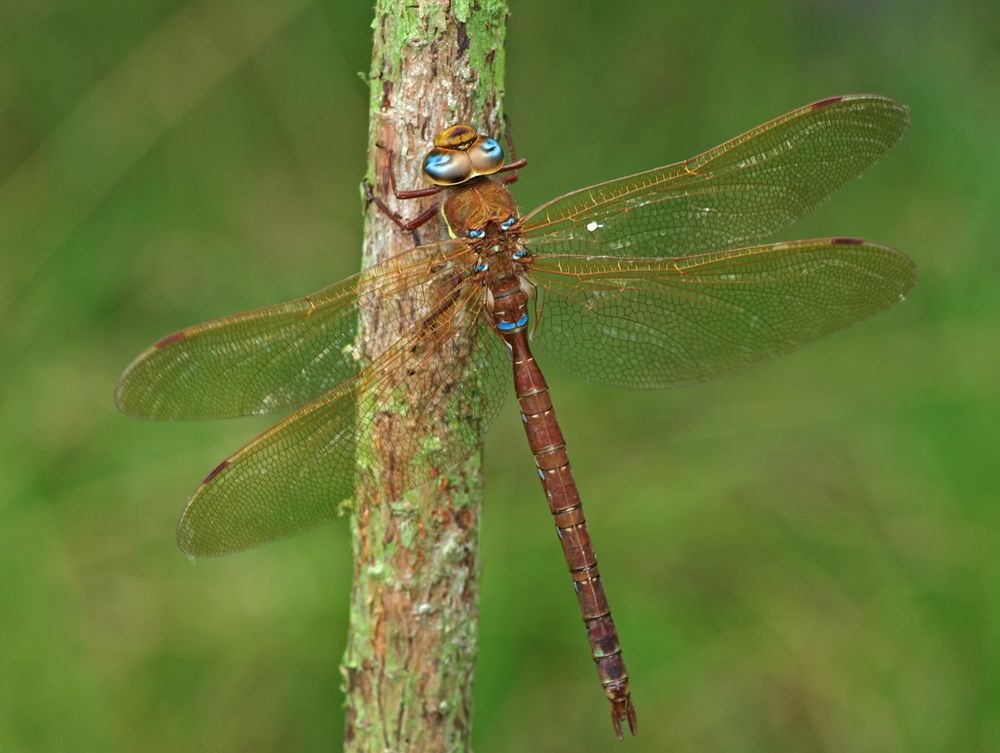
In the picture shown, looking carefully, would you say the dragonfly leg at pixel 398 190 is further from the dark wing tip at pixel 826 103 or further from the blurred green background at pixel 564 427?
the blurred green background at pixel 564 427

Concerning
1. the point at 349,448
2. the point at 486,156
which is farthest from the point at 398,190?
the point at 349,448

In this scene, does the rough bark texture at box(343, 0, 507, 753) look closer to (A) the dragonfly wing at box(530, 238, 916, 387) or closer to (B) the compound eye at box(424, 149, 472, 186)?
(B) the compound eye at box(424, 149, 472, 186)

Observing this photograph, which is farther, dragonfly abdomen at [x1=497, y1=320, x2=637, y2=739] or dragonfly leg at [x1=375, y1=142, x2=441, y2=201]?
dragonfly abdomen at [x1=497, y1=320, x2=637, y2=739]

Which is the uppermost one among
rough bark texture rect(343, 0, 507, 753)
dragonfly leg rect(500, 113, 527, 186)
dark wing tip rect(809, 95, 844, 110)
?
dragonfly leg rect(500, 113, 527, 186)

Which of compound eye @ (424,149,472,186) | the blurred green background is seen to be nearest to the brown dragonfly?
compound eye @ (424,149,472,186)

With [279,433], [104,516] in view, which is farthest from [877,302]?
[104,516]

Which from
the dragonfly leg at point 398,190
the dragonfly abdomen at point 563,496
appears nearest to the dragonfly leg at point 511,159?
the dragonfly leg at point 398,190

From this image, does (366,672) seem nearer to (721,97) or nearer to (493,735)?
(493,735)
